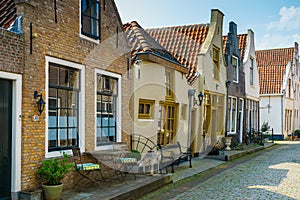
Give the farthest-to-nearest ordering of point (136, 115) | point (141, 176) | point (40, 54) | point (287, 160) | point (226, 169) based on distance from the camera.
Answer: point (287, 160) < point (226, 169) < point (136, 115) < point (141, 176) < point (40, 54)

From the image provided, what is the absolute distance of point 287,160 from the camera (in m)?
16.1

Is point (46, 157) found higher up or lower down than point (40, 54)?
lower down

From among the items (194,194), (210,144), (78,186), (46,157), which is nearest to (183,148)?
(210,144)

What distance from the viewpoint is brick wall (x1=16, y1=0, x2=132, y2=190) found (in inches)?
283

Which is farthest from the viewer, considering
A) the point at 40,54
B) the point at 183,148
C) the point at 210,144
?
the point at 210,144

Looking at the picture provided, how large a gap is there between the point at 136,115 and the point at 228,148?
9.31 m

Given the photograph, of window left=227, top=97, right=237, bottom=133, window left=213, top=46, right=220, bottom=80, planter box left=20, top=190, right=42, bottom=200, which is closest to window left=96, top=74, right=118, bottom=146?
planter box left=20, top=190, right=42, bottom=200

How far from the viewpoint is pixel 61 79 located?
27.1 ft

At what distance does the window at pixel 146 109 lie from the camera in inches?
462

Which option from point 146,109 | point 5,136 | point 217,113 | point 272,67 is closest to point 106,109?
point 146,109

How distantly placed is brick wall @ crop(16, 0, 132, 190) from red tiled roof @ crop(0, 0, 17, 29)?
1.16ft

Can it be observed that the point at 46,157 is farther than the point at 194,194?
No

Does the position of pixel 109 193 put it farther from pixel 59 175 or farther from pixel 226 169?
pixel 226 169

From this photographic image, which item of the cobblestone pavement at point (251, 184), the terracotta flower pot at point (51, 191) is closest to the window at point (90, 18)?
the terracotta flower pot at point (51, 191)
